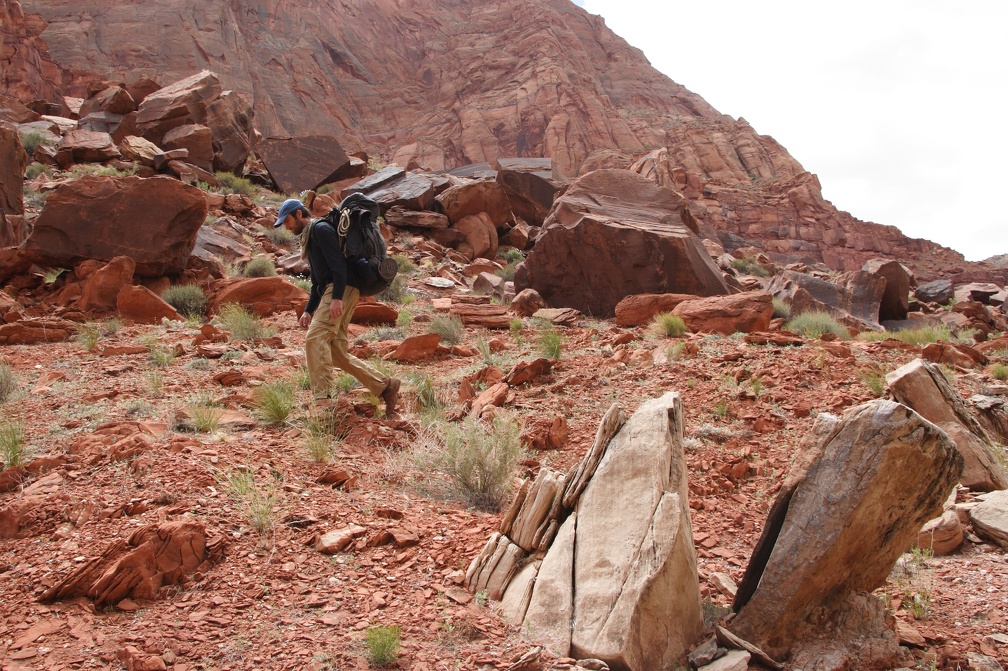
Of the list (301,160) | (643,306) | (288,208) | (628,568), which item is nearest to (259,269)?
(643,306)

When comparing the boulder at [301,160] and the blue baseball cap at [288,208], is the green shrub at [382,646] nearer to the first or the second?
the blue baseball cap at [288,208]

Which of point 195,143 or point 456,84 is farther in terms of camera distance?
point 456,84

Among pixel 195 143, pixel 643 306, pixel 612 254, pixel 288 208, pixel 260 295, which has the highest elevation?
pixel 195 143

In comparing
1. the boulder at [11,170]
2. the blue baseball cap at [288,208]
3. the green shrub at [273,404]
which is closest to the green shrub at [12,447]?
the green shrub at [273,404]

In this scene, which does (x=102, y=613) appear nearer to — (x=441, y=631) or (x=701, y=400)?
(x=441, y=631)

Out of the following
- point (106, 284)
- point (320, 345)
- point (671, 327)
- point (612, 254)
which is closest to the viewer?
point (320, 345)

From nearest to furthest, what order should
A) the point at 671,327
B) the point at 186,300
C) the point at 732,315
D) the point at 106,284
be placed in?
1. the point at 671,327
2. the point at 732,315
3. the point at 106,284
4. the point at 186,300

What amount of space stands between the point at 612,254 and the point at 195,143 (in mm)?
14548

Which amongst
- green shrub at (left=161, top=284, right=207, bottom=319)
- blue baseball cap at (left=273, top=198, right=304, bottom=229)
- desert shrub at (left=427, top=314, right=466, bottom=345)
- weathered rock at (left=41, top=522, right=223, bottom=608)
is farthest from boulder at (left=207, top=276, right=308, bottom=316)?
weathered rock at (left=41, top=522, right=223, bottom=608)

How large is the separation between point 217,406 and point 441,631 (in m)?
3.61

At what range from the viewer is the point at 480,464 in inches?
165

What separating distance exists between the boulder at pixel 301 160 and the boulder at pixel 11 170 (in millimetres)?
10517

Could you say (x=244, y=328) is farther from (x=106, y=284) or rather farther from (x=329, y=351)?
(x=329, y=351)

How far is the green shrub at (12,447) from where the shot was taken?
3871 millimetres
